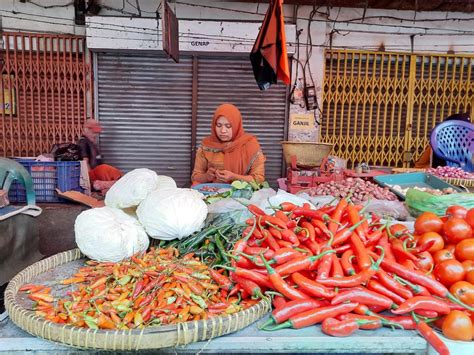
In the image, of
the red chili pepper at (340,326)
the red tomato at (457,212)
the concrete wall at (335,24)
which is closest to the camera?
the red chili pepper at (340,326)

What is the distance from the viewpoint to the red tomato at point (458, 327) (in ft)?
4.69

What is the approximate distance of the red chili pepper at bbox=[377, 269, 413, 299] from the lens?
154cm

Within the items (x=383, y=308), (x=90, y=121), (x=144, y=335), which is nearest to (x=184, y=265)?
(x=144, y=335)

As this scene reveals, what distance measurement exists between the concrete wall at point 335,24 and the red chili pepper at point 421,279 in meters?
4.73

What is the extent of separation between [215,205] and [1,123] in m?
5.08

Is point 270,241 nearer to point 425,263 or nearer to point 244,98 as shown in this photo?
point 425,263

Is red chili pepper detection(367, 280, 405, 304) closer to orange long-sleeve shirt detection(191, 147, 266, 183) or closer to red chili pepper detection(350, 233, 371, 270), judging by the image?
red chili pepper detection(350, 233, 371, 270)

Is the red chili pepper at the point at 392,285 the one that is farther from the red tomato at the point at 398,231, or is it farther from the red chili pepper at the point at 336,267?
the red tomato at the point at 398,231

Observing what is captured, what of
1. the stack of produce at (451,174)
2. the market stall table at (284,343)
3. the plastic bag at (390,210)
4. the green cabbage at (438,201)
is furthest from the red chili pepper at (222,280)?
the stack of produce at (451,174)

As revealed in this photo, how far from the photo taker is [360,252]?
1677 mm

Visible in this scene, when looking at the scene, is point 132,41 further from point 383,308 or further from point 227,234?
point 383,308

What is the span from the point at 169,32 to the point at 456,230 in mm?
3948

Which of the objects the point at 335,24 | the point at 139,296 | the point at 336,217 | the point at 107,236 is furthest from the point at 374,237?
the point at 335,24

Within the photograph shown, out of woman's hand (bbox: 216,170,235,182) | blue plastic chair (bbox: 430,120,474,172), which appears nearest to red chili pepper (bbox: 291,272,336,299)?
woman's hand (bbox: 216,170,235,182)
